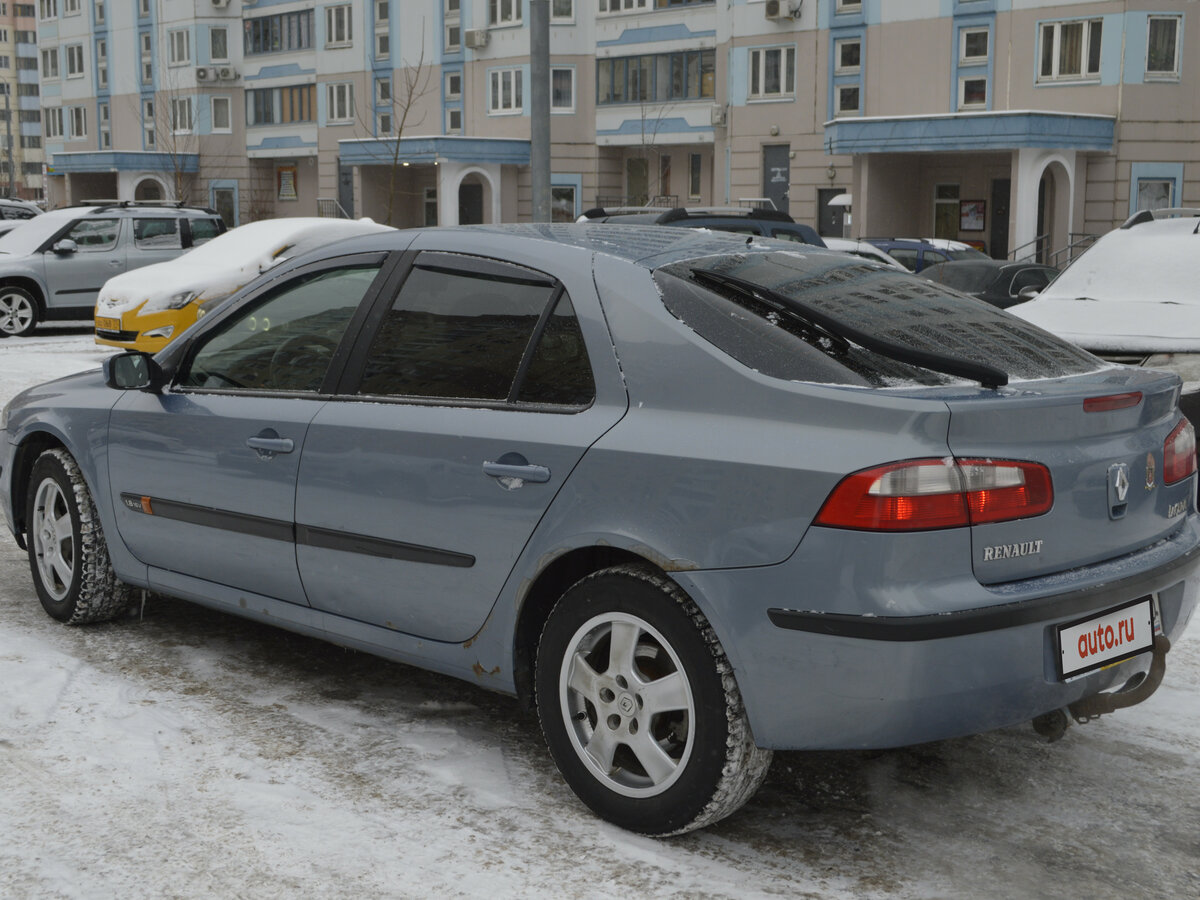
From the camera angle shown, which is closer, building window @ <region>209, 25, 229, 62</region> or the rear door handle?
the rear door handle

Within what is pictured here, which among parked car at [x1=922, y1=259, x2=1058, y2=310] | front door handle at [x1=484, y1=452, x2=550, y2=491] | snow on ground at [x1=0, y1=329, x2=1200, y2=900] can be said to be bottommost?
snow on ground at [x1=0, y1=329, x2=1200, y2=900]

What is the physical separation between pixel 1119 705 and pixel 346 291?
259cm

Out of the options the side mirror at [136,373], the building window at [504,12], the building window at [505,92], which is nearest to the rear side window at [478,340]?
the side mirror at [136,373]

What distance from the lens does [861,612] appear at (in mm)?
3266

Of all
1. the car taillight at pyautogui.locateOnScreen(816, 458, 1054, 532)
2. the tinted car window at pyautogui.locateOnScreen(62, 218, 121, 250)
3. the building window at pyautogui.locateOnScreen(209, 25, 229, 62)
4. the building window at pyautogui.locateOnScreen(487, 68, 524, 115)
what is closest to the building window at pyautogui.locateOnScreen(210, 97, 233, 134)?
the building window at pyautogui.locateOnScreen(209, 25, 229, 62)

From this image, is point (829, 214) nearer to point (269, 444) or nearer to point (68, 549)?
point (68, 549)

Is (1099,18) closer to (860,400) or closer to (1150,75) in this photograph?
(1150,75)

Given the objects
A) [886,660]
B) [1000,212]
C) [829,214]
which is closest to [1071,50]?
[1000,212]

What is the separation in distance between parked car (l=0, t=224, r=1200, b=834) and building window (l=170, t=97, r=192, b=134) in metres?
60.7

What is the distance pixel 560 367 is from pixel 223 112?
202 feet

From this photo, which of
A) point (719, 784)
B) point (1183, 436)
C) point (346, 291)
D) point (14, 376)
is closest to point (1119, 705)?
point (1183, 436)

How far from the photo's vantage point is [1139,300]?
830cm

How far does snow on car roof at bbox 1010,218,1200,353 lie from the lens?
24.9 feet

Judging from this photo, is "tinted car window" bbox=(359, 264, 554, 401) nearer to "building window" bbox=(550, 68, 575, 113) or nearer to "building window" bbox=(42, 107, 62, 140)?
"building window" bbox=(550, 68, 575, 113)
